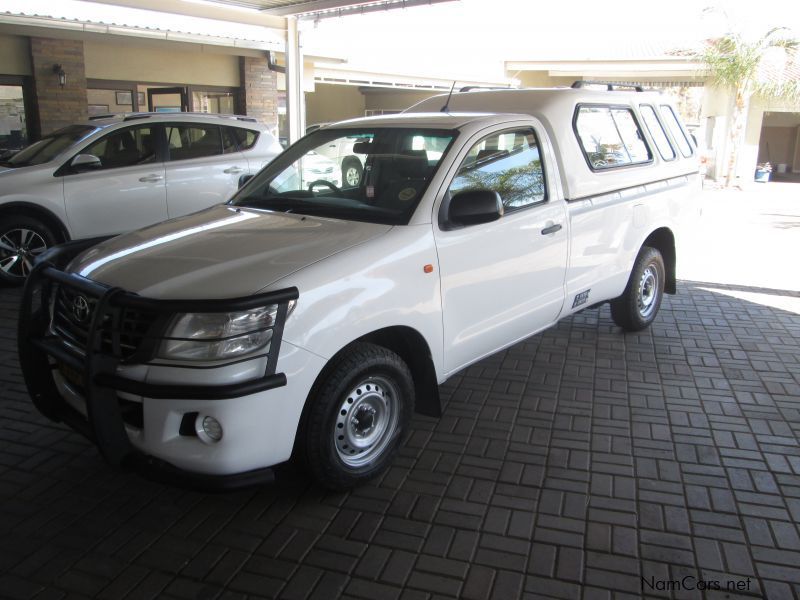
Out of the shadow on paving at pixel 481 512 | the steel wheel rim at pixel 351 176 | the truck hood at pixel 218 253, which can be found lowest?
the shadow on paving at pixel 481 512

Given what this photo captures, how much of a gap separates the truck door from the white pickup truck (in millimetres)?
14

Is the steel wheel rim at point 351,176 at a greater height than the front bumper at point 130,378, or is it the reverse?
the steel wheel rim at point 351,176

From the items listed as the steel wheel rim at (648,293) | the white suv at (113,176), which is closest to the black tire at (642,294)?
the steel wheel rim at (648,293)

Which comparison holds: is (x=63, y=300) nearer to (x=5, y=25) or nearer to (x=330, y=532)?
(x=330, y=532)

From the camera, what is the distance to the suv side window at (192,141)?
872 cm

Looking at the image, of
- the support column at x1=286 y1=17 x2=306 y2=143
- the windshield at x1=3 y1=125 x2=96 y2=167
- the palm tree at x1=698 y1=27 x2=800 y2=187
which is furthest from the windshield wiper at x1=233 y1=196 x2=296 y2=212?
the palm tree at x1=698 y1=27 x2=800 y2=187

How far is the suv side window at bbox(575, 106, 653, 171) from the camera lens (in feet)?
17.6

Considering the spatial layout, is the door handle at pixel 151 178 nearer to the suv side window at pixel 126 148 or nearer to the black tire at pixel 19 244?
the suv side window at pixel 126 148

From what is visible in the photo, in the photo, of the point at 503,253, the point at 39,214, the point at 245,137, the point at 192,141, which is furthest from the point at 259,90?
the point at 503,253

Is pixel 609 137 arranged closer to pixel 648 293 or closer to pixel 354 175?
pixel 648 293

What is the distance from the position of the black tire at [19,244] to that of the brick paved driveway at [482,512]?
3156 mm

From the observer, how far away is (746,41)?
20.0 m

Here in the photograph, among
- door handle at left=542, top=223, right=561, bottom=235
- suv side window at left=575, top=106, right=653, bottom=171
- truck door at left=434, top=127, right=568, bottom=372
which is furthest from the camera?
suv side window at left=575, top=106, right=653, bottom=171

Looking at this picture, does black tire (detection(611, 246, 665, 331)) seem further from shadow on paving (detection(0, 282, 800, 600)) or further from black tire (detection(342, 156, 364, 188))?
black tire (detection(342, 156, 364, 188))
